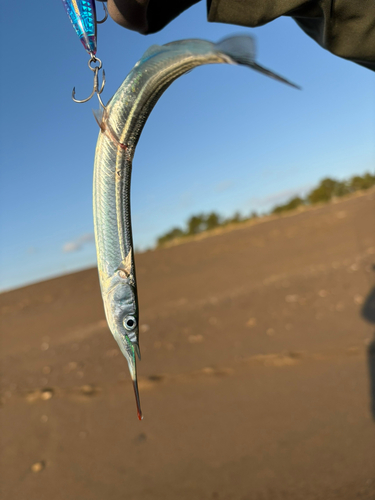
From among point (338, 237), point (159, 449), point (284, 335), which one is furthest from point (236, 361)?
point (338, 237)

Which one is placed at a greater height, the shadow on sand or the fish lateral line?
the fish lateral line

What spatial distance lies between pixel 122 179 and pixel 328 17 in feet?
4.58

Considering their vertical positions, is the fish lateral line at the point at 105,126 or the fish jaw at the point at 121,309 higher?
the fish lateral line at the point at 105,126

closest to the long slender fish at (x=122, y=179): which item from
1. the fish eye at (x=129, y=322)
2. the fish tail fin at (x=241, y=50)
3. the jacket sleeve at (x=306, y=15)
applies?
the fish eye at (x=129, y=322)

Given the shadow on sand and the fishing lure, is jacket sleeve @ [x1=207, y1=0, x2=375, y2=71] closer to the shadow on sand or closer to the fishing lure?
the fishing lure

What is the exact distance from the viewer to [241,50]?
1.20 metres

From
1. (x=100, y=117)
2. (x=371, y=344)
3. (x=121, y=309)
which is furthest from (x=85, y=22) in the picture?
(x=371, y=344)

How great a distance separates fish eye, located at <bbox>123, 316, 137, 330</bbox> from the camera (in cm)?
157

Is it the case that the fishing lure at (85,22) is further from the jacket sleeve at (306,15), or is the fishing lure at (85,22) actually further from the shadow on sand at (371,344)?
the shadow on sand at (371,344)

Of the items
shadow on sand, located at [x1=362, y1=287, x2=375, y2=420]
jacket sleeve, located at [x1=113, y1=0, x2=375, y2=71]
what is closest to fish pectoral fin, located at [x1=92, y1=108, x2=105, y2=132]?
jacket sleeve, located at [x1=113, y1=0, x2=375, y2=71]

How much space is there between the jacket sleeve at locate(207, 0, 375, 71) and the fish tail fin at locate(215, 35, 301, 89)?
0.87m

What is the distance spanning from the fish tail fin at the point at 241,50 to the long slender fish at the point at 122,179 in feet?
0.79

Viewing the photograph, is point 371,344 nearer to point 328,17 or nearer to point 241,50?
point 328,17

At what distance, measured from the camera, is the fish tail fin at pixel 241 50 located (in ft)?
3.87
